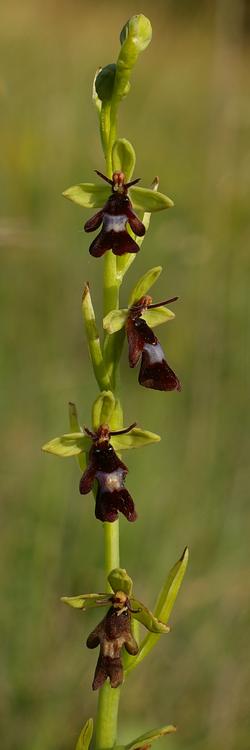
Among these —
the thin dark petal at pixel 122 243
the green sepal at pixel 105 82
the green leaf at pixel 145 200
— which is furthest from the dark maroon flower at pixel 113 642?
the green sepal at pixel 105 82

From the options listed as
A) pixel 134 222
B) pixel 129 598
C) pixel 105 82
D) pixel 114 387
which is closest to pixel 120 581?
pixel 129 598

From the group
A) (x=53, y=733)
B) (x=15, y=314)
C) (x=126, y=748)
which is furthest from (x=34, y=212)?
(x=126, y=748)

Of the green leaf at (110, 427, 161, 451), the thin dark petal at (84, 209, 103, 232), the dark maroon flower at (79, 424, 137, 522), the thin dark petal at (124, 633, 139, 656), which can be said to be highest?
the thin dark petal at (84, 209, 103, 232)

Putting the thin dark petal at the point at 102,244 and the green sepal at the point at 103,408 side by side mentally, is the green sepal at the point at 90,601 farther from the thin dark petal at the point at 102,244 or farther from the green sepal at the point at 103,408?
the thin dark petal at the point at 102,244

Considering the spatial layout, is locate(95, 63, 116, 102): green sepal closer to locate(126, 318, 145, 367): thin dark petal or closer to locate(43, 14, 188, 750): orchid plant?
locate(43, 14, 188, 750): orchid plant

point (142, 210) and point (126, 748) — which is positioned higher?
point (142, 210)

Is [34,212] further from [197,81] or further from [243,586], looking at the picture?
[197,81]

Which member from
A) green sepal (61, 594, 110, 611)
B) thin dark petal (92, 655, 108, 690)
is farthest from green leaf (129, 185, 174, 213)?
thin dark petal (92, 655, 108, 690)
